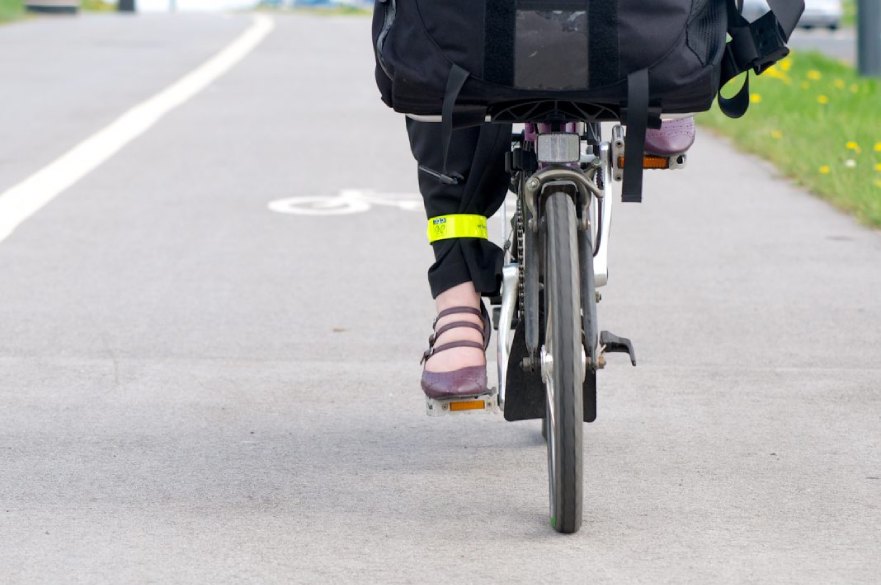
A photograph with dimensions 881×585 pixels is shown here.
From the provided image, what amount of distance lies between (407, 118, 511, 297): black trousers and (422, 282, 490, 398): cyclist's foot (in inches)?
1.5

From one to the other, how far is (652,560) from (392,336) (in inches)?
95.7

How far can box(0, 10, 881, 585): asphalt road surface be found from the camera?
367cm

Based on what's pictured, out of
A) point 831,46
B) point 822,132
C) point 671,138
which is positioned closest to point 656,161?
point 671,138

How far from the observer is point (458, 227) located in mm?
4227

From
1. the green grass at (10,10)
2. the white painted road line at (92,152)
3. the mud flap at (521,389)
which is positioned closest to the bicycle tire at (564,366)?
the mud flap at (521,389)

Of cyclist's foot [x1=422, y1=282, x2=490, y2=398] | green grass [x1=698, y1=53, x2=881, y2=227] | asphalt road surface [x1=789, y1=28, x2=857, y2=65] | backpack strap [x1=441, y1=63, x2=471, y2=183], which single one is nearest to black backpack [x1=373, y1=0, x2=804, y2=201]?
backpack strap [x1=441, y1=63, x2=471, y2=183]

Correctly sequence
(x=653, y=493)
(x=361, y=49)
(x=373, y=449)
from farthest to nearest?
(x=361, y=49) < (x=373, y=449) < (x=653, y=493)

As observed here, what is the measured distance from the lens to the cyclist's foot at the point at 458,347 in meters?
4.15

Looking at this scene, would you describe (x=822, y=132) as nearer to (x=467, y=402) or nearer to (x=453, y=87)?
(x=467, y=402)

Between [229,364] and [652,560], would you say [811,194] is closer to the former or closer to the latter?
[229,364]

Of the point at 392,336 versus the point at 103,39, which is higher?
the point at 392,336

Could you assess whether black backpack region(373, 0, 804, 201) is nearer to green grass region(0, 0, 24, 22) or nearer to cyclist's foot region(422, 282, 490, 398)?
cyclist's foot region(422, 282, 490, 398)

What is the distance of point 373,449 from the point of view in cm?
454

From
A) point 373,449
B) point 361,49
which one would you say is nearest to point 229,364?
point 373,449
